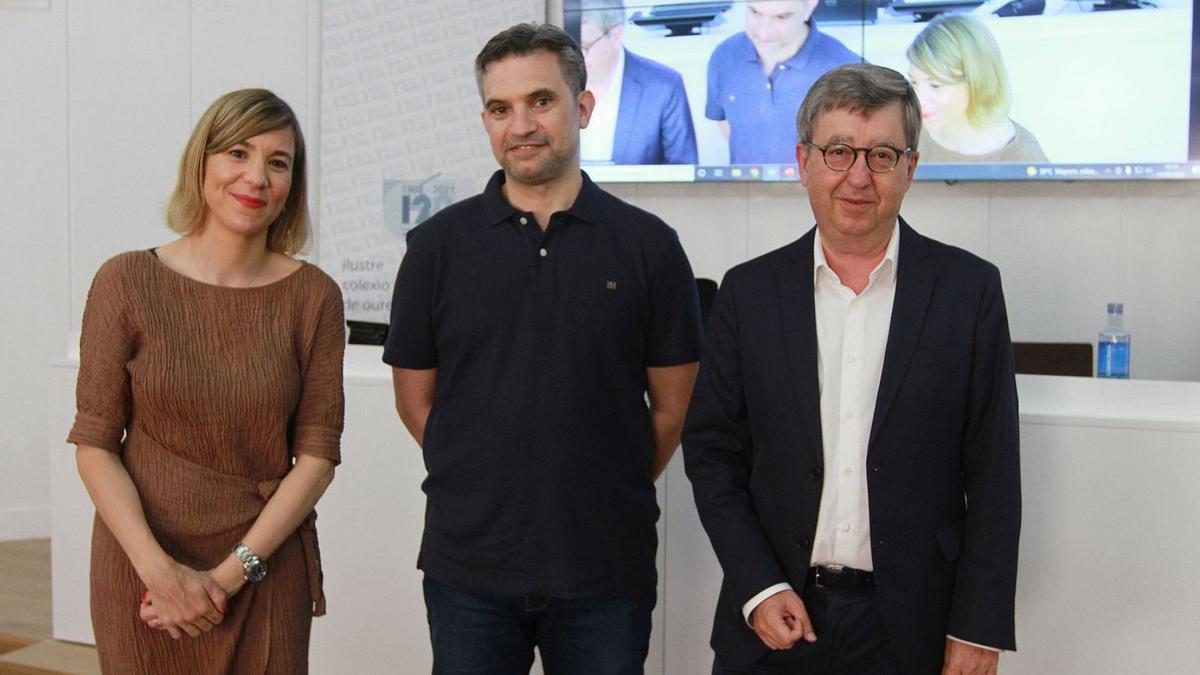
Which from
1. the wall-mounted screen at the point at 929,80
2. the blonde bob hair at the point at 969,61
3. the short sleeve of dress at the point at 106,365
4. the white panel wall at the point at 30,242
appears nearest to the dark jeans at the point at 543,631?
the short sleeve of dress at the point at 106,365

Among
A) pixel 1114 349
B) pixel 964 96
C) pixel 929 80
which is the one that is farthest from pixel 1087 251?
pixel 929 80

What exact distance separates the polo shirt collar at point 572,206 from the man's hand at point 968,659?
83 cm

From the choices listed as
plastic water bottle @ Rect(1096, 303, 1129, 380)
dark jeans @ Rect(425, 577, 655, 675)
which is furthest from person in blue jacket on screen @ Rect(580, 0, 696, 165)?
dark jeans @ Rect(425, 577, 655, 675)

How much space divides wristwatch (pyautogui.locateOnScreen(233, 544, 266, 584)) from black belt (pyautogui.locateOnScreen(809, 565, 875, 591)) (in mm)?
819

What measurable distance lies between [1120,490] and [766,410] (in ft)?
3.31

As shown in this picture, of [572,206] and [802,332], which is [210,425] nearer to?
[572,206]

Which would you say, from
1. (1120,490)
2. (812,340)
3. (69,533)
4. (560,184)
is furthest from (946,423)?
(69,533)

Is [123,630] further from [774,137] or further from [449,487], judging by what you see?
[774,137]

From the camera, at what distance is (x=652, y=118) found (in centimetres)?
460

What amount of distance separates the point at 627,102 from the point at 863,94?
10.3ft

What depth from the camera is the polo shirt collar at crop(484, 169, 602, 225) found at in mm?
1814

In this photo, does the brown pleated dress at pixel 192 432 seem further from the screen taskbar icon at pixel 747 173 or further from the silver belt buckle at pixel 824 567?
the screen taskbar icon at pixel 747 173

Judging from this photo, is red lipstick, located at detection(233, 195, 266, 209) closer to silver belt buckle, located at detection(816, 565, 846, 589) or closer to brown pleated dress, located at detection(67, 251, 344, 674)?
brown pleated dress, located at detection(67, 251, 344, 674)

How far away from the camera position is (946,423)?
1.58m
